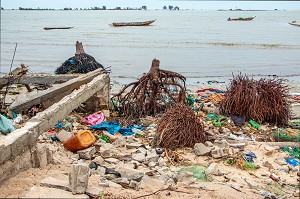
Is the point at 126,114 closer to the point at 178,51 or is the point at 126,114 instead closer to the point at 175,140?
the point at 175,140

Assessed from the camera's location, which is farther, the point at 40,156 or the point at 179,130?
the point at 179,130

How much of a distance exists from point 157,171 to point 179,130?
4.27ft

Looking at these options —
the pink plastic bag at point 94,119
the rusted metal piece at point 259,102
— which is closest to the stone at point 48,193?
the pink plastic bag at point 94,119

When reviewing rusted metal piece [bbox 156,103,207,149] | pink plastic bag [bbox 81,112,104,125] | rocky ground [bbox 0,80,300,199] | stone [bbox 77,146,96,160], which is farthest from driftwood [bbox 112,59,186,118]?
stone [bbox 77,146,96,160]

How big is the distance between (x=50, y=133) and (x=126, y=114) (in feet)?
6.30

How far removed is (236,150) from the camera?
643cm

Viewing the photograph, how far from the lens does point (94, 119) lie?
27.0ft

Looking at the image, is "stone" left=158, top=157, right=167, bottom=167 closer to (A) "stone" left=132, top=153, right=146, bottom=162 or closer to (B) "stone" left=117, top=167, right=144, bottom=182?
(A) "stone" left=132, top=153, right=146, bottom=162

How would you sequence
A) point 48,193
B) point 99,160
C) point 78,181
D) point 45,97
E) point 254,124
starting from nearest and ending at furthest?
point 48,193 < point 78,181 < point 99,160 < point 45,97 < point 254,124

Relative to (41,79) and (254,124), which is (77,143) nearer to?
(41,79)

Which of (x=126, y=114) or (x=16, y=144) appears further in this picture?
(x=126, y=114)

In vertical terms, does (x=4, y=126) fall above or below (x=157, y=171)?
above

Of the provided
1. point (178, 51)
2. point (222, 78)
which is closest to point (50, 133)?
point (222, 78)

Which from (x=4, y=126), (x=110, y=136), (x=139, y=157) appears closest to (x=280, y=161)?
(x=139, y=157)
